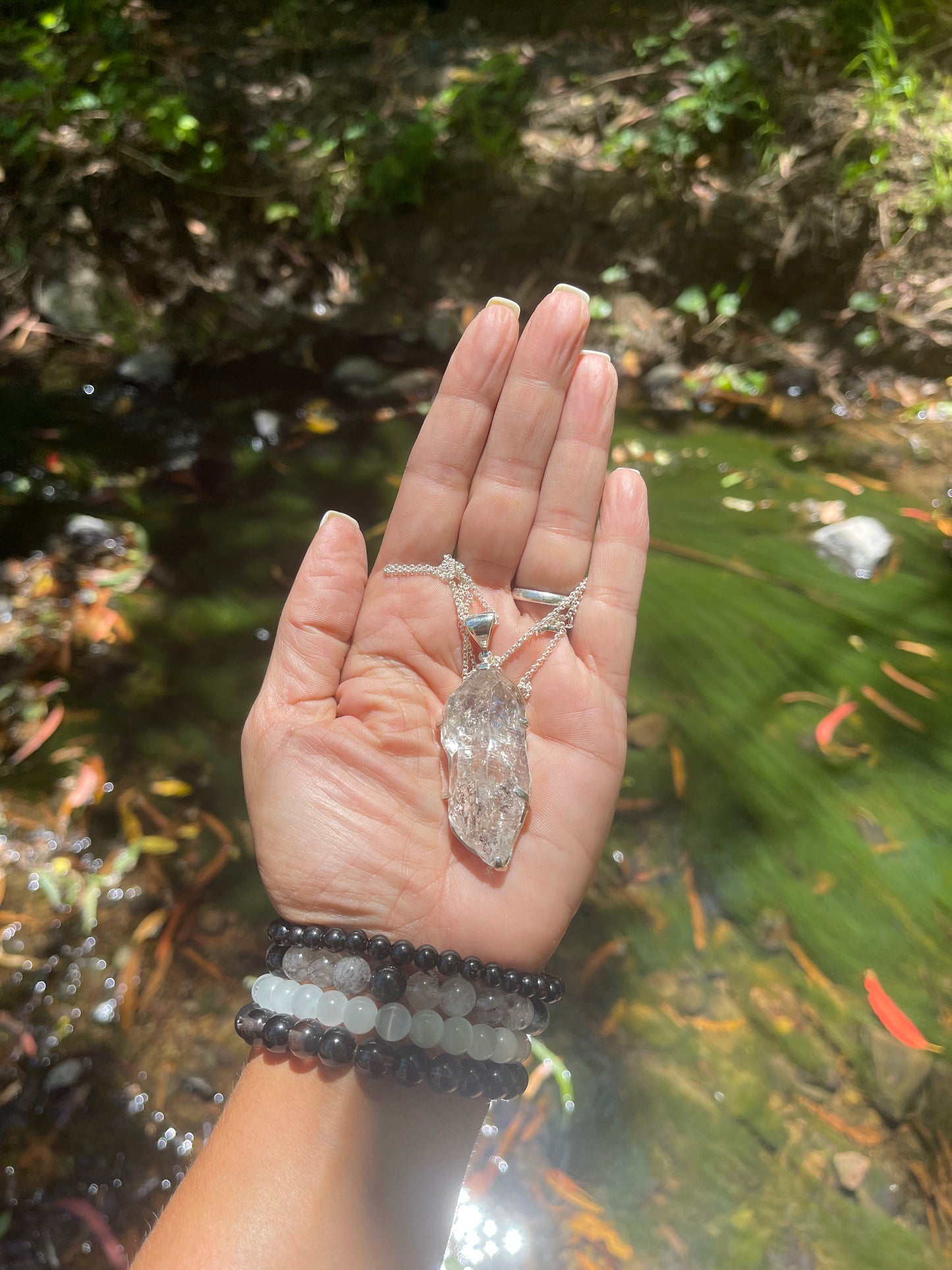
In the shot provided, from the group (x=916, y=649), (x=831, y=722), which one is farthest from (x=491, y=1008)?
(x=916, y=649)

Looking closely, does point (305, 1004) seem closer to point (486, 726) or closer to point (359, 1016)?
point (359, 1016)

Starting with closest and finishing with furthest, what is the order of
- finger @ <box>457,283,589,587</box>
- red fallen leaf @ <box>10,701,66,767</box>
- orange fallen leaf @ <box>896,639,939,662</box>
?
finger @ <box>457,283,589,587</box> < red fallen leaf @ <box>10,701,66,767</box> < orange fallen leaf @ <box>896,639,939,662</box>

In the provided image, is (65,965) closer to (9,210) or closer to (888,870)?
(888,870)

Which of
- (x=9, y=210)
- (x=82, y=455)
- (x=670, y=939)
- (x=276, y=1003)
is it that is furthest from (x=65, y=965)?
(x=9, y=210)

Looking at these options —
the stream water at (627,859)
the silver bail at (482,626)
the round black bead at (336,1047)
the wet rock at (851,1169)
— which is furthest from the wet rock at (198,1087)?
the wet rock at (851,1169)

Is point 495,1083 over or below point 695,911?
over

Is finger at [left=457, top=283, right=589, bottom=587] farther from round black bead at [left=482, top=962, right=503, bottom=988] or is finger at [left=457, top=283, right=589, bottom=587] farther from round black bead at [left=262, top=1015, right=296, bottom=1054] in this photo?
round black bead at [left=262, top=1015, right=296, bottom=1054]

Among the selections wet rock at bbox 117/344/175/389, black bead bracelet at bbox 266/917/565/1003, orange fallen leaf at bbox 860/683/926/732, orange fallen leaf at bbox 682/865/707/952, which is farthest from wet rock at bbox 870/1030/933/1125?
wet rock at bbox 117/344/175/389
